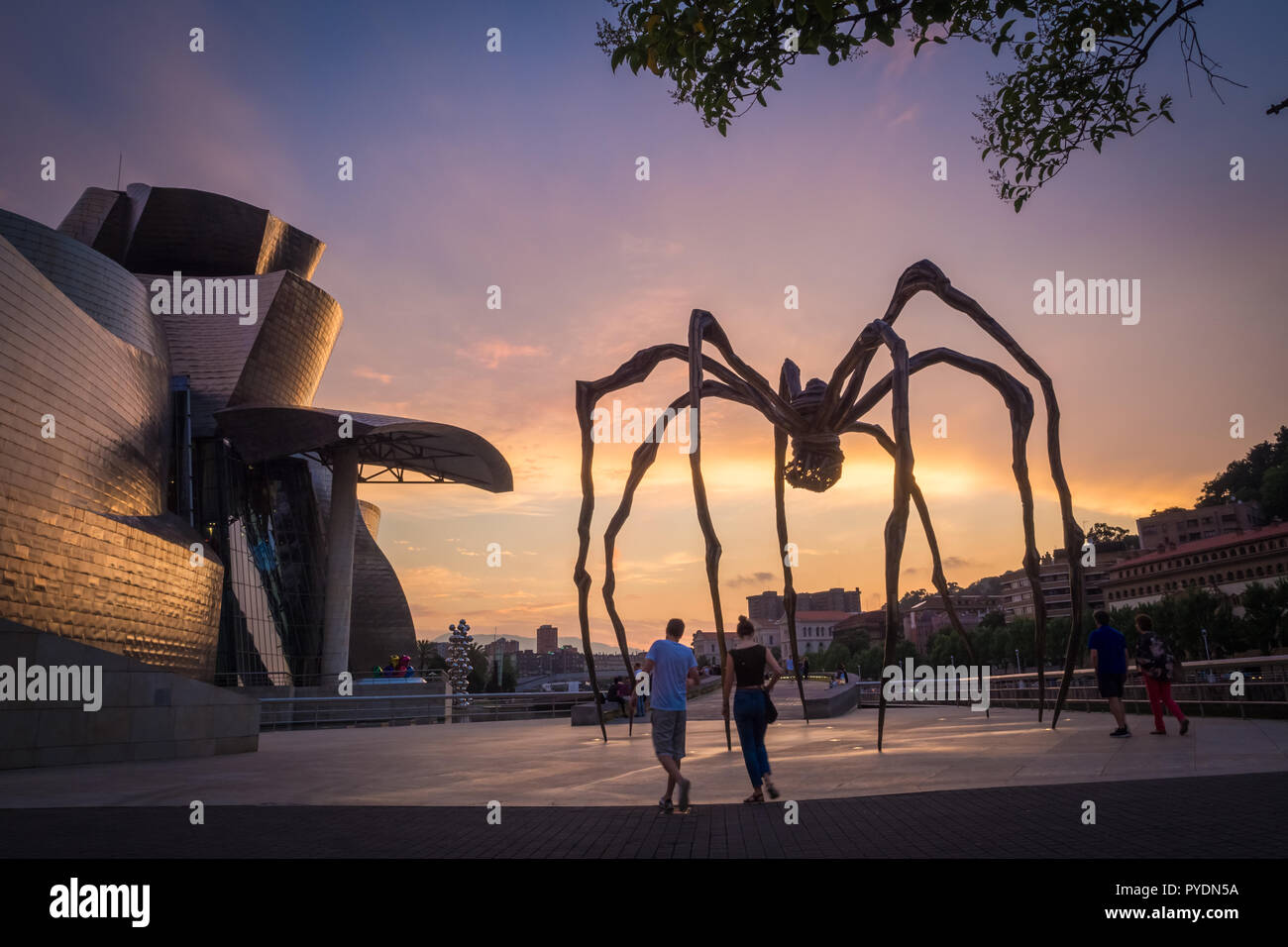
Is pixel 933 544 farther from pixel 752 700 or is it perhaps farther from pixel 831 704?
pixel 831 704

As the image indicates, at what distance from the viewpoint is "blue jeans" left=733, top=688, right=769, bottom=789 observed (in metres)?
7.42

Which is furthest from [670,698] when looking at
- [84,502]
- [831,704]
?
[84,502]

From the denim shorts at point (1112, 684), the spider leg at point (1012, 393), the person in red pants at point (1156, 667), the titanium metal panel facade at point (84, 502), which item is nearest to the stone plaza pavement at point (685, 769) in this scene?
the person in red pants at point (1156, 667)

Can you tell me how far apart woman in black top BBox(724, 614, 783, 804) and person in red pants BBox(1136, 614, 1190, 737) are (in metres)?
6.04

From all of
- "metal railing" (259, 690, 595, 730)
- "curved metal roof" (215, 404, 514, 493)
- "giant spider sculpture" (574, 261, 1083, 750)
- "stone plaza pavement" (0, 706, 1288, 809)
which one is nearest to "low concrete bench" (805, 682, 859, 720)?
"stone plaza pavement" (0, 706, 1288, 809)

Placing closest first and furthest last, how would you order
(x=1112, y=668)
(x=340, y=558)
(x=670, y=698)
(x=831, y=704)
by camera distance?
(x=670, y=698)
(x=1112, y=668)
(x=831, y=704)
(x=340, y=558)

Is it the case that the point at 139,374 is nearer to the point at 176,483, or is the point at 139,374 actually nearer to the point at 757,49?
the point at 176,483

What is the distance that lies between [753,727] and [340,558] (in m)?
42.0

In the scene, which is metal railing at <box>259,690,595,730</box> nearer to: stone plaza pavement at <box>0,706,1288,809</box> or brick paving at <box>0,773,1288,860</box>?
stone plaza pavement at <box>0,706,1288,809</box>

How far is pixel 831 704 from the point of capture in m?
21.2

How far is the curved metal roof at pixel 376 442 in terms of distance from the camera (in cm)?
4231
